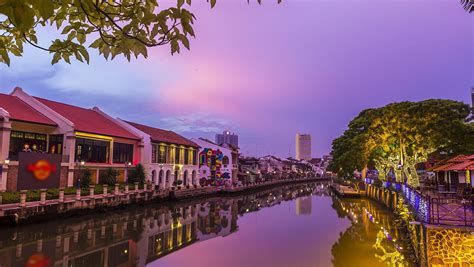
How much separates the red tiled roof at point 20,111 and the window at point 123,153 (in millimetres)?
8426

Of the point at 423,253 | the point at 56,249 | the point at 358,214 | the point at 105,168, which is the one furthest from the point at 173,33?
the point at 105,168

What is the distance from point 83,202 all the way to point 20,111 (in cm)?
1012

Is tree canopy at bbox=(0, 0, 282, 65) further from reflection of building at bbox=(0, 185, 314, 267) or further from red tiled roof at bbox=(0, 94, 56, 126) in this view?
red tiled roof at bbox=(0, 94, 56, 126)

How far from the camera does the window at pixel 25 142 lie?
28.3 meters

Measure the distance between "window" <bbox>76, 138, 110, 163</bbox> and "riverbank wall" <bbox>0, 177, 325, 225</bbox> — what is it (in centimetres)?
441

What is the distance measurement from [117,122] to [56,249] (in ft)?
87.5

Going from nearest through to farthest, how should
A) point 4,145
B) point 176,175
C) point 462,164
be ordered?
point 462,164
point 4,145
point 176,175

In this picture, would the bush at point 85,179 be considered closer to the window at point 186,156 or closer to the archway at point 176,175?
the archway at point 176,175

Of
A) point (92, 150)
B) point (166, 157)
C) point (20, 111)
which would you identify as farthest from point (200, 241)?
point (166, 157)

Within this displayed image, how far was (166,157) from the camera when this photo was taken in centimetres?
4547

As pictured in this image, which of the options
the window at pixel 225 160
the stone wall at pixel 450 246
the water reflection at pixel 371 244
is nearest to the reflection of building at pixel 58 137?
the window at pixel 225 160

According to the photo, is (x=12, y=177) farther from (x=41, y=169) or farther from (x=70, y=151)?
(x=70, y=151)

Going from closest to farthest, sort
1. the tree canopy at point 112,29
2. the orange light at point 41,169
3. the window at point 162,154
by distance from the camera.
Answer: the tree canopy at point 112,29 < the orange light at point 41,169 < the window at point 162,154

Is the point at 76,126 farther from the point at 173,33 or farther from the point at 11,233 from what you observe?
the point at 173,33
